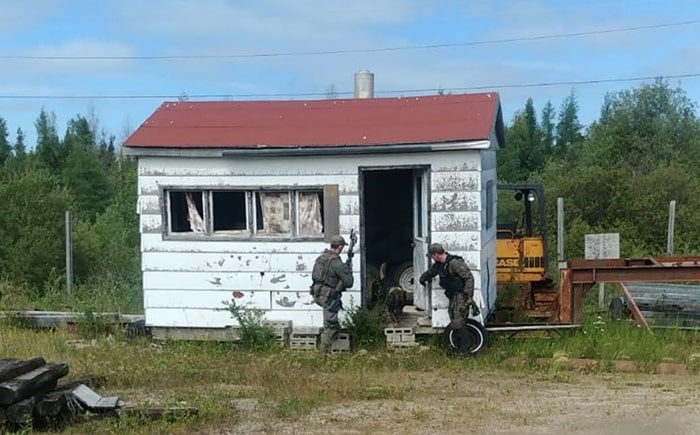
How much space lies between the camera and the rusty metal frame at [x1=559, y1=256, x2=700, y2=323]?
13.1 metres

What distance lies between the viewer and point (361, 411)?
29.8ft

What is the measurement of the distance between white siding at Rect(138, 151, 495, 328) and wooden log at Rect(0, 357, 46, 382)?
14.3 feet

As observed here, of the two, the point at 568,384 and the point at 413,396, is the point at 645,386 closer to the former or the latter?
the point at 568,384

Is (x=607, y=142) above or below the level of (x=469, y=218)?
above

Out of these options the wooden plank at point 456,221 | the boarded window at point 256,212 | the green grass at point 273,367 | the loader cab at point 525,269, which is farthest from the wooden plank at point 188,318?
the loader cab at point 525,269

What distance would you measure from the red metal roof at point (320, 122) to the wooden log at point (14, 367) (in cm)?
502

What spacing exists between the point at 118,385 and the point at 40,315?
536 centimetres

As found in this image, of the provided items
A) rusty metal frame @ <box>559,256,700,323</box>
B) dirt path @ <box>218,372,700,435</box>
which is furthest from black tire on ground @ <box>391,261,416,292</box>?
dirt path @ <box>218,372,700,435</box>

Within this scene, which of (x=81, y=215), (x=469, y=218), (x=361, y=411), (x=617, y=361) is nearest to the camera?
(x=361, y=411)

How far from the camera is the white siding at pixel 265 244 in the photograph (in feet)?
41.5

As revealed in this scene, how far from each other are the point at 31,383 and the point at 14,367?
252mm

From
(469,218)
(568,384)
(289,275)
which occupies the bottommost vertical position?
(568,384)

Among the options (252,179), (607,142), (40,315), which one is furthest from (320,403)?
(607,142)

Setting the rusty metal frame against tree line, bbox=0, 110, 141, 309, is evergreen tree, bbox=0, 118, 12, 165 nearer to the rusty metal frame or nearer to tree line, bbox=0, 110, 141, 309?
tree line, bbox=0, 110, 141, 309
